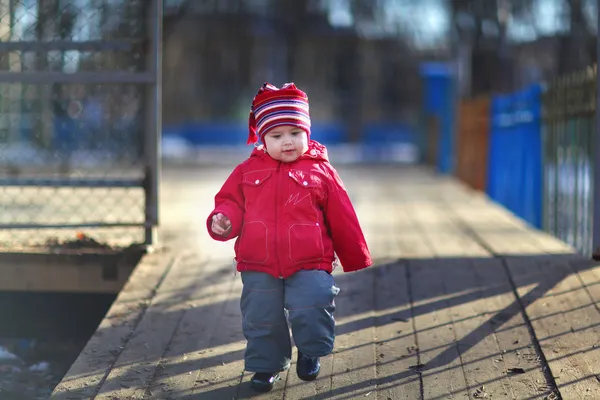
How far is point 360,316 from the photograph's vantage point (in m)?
5.04

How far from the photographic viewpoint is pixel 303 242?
3.82 m

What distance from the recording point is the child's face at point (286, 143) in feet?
12.5

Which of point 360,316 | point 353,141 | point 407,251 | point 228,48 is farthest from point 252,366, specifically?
point 228,48

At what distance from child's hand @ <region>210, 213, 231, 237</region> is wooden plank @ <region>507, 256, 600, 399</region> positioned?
57.5 inches

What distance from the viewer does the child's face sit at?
3.80m

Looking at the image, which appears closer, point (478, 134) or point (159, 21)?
point (159, 21)

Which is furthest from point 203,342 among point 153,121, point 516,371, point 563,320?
point 153,121

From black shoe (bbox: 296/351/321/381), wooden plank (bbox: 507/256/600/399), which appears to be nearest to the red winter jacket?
black shoe (bbox: 296/351/321/381)

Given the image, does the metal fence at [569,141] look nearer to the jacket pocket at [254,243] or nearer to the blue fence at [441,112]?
the jacket pocket at [254,243]

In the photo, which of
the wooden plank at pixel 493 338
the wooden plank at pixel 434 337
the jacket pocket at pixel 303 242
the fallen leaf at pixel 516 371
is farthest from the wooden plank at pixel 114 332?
the fallen leaf at pixel 516 371

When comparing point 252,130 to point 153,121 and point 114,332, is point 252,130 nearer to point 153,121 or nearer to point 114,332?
point 114,332

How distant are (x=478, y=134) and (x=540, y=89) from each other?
4479mm

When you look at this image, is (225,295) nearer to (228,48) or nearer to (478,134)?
(478,134)

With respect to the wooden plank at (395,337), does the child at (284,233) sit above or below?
above
